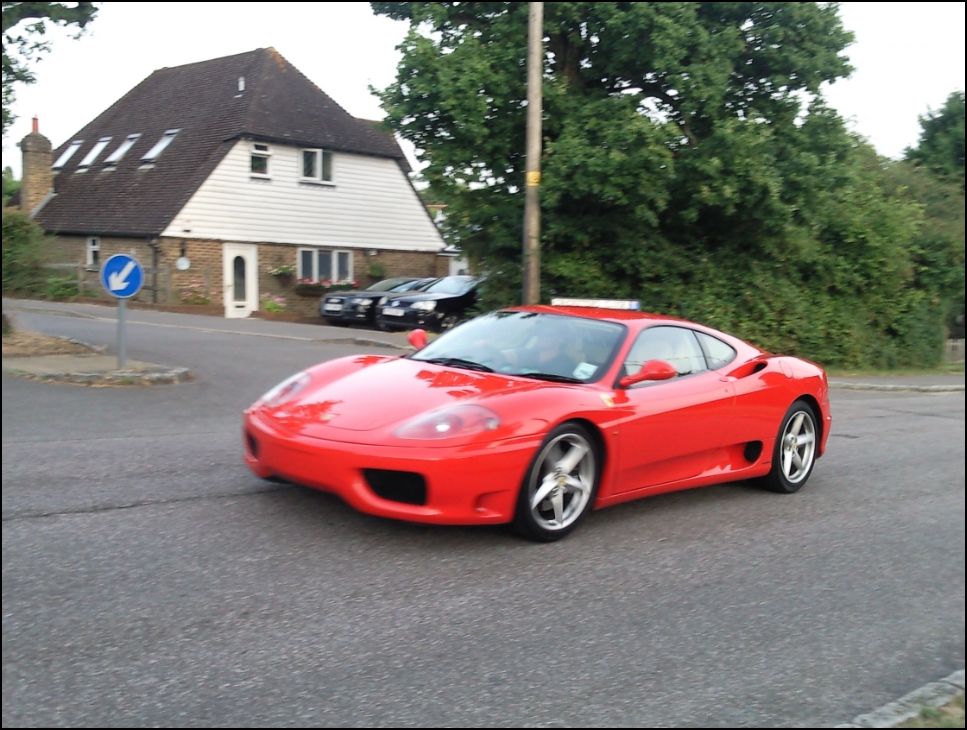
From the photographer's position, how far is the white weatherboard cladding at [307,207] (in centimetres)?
2878

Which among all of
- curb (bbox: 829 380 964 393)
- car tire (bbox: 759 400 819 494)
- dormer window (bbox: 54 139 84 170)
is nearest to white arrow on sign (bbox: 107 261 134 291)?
car tire (bbox: 759 400 819 494)

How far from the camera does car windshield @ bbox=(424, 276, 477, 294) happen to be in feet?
72.8

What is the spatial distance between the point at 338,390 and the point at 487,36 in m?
12.4

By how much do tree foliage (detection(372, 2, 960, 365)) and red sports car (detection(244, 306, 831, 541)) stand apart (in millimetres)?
9133

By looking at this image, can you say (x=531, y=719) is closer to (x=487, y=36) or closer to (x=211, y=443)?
(x=211, y=443)

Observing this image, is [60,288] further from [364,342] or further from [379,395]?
[379,395]

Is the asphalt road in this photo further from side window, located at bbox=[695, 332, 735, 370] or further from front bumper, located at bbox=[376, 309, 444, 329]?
front bumper, located at bbox=[376, 309, 444, 329]

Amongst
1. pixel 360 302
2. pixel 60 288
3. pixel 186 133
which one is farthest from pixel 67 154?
pixel 360 302

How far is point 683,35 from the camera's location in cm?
1548

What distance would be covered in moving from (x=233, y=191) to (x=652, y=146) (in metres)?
17.4

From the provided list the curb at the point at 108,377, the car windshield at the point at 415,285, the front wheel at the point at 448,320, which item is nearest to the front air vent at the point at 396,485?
the curb at the point at 108,377

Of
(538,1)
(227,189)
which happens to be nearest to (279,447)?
(538,1)

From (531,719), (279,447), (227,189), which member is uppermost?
(227,189)

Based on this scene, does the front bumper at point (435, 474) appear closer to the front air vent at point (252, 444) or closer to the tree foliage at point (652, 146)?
the front air vent at point (252, 444)
